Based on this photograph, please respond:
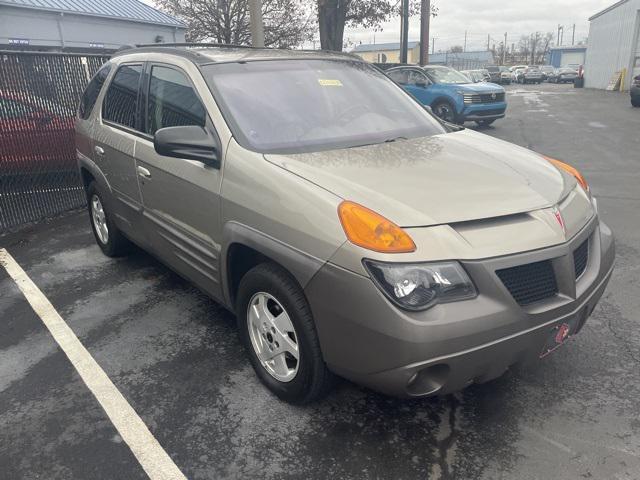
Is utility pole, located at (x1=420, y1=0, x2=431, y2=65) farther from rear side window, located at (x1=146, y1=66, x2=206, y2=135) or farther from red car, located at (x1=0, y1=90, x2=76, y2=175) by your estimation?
rear side window, located at (x1=146, y1=66, x2=206, y2=135)

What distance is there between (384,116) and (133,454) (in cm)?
251

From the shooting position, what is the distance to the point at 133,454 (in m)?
2.52

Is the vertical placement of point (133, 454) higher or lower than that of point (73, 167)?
lower

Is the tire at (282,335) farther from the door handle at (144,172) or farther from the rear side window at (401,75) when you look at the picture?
the rear side window at (401,75)

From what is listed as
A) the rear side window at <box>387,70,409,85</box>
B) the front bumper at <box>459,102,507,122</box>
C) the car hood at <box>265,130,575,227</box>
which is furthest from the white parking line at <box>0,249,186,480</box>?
the rear side window at <box>387,70,409,85</box>

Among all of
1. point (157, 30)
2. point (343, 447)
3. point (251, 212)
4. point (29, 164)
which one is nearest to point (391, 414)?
point (343, 447)

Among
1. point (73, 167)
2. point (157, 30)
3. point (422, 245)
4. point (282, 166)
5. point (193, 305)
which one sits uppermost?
point (157, 30)

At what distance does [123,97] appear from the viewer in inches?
169

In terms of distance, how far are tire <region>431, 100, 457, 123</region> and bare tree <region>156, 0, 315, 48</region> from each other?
16.1 metres

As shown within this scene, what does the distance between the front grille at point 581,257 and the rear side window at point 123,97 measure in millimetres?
3122

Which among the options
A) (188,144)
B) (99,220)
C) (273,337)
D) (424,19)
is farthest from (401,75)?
(273,337)

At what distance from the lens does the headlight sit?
7.05 feet

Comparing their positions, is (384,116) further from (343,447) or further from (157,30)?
(157,30)

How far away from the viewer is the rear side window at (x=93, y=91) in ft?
15.6
